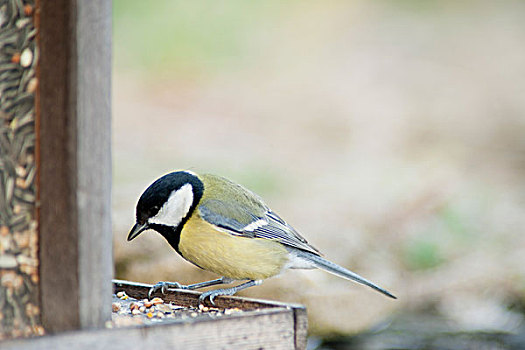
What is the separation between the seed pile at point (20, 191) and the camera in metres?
2.31

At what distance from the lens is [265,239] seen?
360 cm

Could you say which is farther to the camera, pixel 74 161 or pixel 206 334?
pixel 206 334

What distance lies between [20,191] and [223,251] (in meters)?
1.26

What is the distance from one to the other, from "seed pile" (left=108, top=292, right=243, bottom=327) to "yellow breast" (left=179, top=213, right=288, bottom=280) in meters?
0.30

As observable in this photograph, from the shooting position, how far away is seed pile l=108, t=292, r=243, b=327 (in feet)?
9.53

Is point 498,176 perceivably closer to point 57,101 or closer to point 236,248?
point 236,248

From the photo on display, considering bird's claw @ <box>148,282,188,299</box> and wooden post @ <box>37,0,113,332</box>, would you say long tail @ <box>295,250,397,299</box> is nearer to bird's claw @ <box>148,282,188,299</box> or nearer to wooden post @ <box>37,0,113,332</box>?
bird's claw @ <box>148,282,188,299</box>

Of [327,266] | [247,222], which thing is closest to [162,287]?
[247,222]

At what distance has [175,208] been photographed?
136 inches

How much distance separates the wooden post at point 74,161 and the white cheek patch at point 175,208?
1.12 m

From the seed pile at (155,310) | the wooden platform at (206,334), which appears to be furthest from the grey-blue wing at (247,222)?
the wooden platform at (206,334)

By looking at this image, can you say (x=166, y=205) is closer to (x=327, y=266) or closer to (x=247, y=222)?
(x=247, y=222)

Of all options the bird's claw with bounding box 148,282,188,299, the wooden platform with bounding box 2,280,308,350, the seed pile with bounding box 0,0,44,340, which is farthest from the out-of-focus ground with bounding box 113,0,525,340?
the seed pile with bounding box 0,0,44,340

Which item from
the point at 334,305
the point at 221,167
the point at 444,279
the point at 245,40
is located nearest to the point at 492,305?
the point at 444,279
